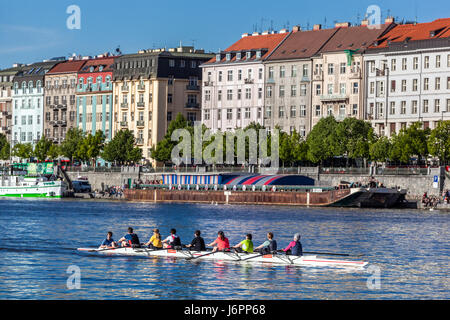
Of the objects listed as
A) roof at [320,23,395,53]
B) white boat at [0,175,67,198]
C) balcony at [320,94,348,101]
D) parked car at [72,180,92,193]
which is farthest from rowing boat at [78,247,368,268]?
parked car at [72,180,92,193]

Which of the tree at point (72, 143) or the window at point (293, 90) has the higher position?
the window at point (293, 90)

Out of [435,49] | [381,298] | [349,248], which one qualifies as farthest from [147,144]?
[381,298]

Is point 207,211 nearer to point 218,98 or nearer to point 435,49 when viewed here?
point 435,49

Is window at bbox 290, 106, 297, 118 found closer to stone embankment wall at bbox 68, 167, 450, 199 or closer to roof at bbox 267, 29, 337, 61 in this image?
roof at bbox 267, 29, 337, 61

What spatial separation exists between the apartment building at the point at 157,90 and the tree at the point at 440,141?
64.6m

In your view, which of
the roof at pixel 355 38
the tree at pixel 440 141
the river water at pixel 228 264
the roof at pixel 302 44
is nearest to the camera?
the river water at pixel 228 264

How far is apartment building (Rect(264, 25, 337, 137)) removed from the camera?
165m

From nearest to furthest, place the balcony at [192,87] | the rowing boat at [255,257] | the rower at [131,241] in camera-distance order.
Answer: the rowing boat at [255,257], the rower at [131,241], the balcony at [192,87]

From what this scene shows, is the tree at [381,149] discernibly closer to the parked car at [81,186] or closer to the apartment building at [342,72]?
the apartment building at [342,72]

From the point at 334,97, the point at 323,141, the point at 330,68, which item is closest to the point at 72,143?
the point at 330,68

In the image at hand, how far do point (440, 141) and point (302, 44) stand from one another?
40.6 meters

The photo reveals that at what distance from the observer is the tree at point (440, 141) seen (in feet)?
432

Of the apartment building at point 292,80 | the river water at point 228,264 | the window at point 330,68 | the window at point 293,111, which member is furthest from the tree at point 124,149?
the river water at point 228,264

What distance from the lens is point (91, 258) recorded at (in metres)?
62.6
